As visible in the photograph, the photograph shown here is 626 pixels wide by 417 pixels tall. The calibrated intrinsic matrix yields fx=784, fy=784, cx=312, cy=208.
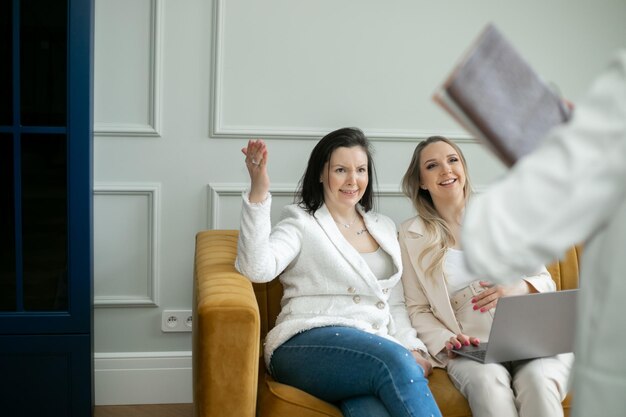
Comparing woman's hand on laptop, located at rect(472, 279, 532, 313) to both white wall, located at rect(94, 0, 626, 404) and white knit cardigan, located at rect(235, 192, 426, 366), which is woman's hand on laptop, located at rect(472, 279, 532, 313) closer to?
white knit cardigan, located at rect(235, 192, 426, 366)

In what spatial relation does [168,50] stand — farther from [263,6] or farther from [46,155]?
[46,155]

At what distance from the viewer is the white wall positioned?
108 inches

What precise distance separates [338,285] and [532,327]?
0.56 metres

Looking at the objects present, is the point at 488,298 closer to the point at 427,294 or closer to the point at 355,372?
the point at 427,294

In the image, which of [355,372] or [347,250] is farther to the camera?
[347,250]

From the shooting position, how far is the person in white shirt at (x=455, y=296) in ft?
6.73

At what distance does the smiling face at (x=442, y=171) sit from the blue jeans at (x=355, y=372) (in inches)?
24.4

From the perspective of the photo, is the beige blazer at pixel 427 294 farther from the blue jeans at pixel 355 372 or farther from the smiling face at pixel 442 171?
the blue jeans at pixel 355 372

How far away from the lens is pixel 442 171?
250cm

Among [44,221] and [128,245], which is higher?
[44,221]

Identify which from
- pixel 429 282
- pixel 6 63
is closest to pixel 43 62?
pixel 6 63

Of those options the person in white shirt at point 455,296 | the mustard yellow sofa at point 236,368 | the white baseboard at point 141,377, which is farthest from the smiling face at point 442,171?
the white baseboard at point 141,377

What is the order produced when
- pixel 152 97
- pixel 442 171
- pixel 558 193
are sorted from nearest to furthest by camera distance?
pixel 558 193 < pixel 442 171 < pixel 152 97

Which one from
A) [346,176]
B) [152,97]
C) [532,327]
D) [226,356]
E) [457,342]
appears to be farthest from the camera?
[152,97]
